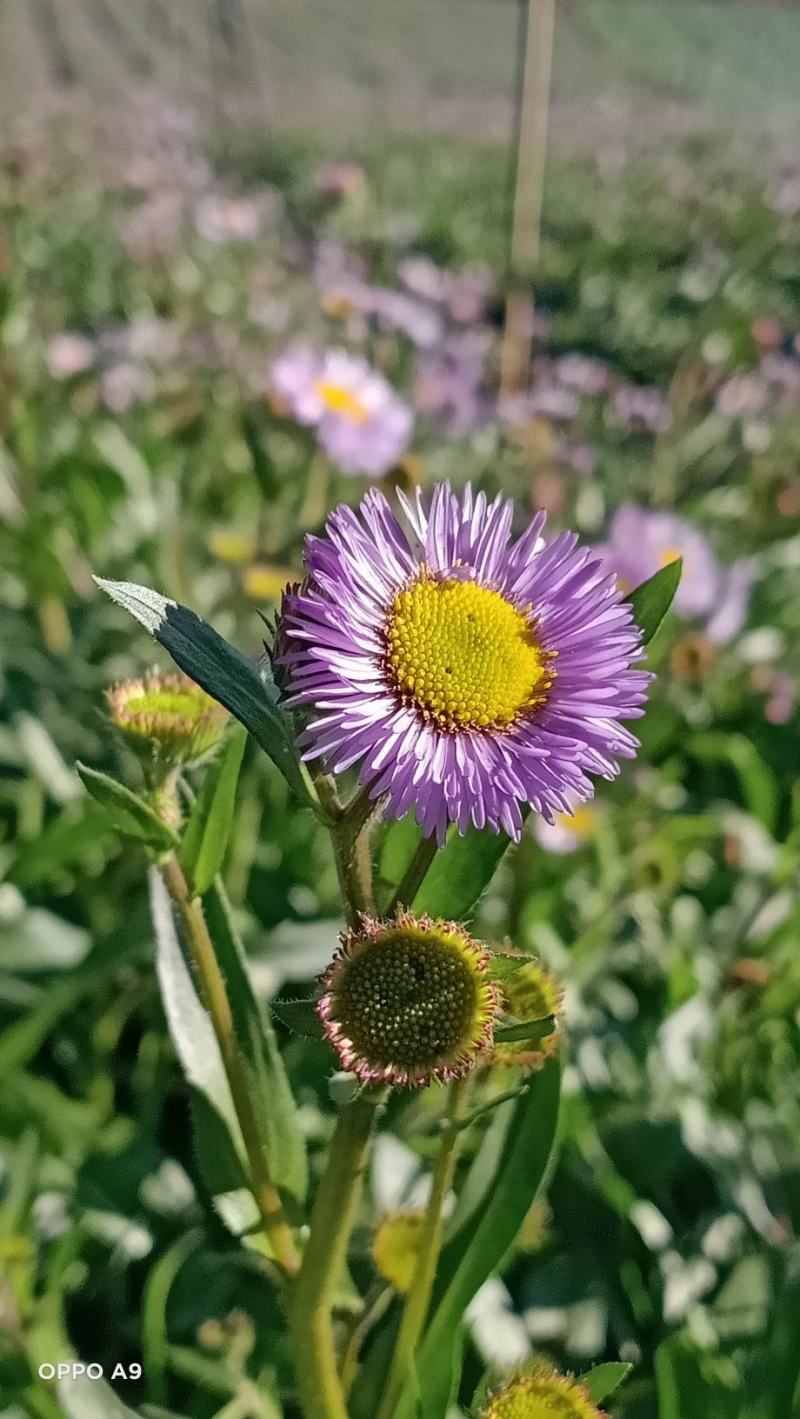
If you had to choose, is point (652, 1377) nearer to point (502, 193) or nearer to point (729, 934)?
point (729, 934)

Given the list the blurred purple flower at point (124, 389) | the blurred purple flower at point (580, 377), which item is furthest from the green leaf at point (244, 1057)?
the blurred purple flower at point (580, 377)

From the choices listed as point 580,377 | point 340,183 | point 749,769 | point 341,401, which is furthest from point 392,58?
point 749,769

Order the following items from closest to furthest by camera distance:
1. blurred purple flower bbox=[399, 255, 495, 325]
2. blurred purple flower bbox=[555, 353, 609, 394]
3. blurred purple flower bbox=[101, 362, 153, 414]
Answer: blurred purple flower bbox=[101, 362, 153, 414] → blurred purple flower bbox=[555, 353, 609, 394] → blurred purple flower bbox=[399, 255, 495, 325]

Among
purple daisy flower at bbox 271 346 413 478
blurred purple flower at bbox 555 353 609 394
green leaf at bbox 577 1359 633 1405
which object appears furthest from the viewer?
blurred purple flower at bbox 555 353 609 394

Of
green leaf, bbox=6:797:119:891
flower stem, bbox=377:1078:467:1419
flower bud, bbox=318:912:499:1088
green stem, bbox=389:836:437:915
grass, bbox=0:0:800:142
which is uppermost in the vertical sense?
grass, bbox=0:0:800:142

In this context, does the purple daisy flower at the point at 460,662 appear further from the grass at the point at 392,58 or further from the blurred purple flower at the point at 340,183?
the grass at the point at 392,58

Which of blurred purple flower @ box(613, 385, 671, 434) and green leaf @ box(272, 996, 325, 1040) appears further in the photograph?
blurred purple flower @ box(613, 385, 671, 434)

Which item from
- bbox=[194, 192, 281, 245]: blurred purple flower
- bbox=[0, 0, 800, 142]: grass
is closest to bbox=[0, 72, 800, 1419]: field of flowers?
bbox=[194, 192, 281, 245]: blurred purple flower

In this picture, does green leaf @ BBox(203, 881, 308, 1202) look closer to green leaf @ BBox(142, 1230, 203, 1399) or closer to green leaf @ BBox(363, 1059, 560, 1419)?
green leaf @ BBox(363, 1059, 560, 1419)
